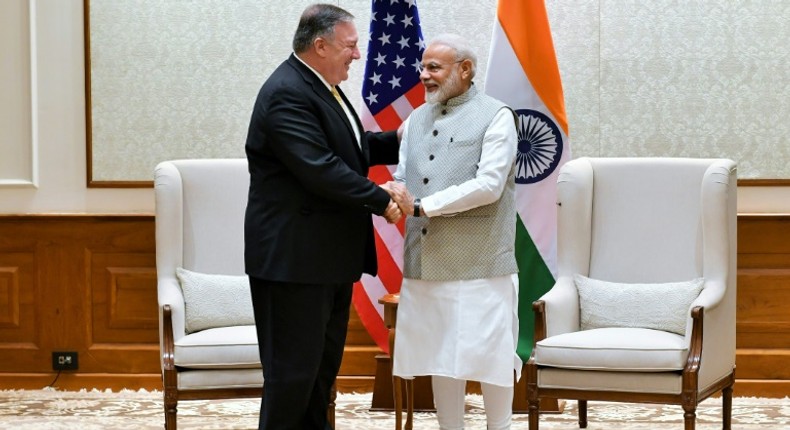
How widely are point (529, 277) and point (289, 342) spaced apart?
64.0 inches

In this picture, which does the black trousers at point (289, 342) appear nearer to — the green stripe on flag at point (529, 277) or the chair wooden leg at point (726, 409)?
the green stripe on flag at point (529, 277)

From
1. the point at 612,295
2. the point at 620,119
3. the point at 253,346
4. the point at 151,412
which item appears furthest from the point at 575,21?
the point at 151,412

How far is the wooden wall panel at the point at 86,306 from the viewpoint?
5.51 meters

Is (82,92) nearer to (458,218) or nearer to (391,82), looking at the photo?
(391,82)

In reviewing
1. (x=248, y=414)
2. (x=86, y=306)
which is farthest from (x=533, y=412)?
(x=86, y=306)

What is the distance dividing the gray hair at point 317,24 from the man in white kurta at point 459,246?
0.38 meters

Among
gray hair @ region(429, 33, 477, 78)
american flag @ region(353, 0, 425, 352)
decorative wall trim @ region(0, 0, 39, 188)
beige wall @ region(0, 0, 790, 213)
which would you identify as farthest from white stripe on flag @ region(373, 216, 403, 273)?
decorative wall trim @ region(0, 0, 39, 188)

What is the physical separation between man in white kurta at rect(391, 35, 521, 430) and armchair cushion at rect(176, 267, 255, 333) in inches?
→ 36.2

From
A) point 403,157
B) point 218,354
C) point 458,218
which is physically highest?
point 403,157

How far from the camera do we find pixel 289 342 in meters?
3.55

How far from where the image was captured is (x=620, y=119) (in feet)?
17.7

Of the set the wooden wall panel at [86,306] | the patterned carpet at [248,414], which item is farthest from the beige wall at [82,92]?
the patterned carpet at [248,414]

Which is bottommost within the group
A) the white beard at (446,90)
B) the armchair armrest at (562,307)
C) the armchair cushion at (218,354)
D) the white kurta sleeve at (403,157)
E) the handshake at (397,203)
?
the armchair cushion at (218,354)

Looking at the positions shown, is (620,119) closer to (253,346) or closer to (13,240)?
(253,346)
